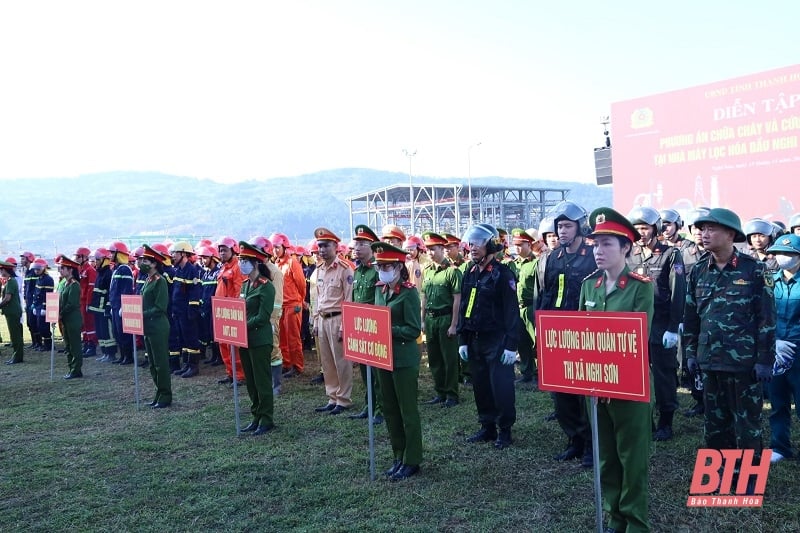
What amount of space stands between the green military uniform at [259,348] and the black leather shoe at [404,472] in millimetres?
2164

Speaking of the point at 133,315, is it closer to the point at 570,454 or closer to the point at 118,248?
the point at 118,248

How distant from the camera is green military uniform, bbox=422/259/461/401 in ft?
25.0

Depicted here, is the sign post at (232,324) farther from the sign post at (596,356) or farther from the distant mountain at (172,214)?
the distant mountain at (172,214)

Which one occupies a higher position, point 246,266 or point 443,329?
point 246,266

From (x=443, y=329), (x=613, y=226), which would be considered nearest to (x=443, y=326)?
(x=443, y=329)

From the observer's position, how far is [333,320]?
7.72 meters

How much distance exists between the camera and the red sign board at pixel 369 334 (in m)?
4.75

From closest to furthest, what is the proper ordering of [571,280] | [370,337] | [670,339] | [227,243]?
[370,337], [571,280], [670,339], [227,243]

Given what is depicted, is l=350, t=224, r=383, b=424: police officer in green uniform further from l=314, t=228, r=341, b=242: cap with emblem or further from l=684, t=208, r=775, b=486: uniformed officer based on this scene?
l=684, t=208, r=775, b=486: uniformed officer

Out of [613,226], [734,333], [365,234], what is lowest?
[734,333]

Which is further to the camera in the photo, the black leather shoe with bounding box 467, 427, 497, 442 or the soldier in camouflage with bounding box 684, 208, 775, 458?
the black leather shoe with bounding box 467, 427, 497, 442

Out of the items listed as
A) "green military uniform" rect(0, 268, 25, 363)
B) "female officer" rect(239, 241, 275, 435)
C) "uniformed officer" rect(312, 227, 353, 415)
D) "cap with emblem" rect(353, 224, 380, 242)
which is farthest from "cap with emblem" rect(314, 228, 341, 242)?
"green military uniform" rect(0, 268, 25, 363)

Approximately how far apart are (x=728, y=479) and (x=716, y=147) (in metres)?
14.6

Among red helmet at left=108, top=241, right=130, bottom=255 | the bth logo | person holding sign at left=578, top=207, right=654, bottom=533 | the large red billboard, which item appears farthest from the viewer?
the large red billboard
